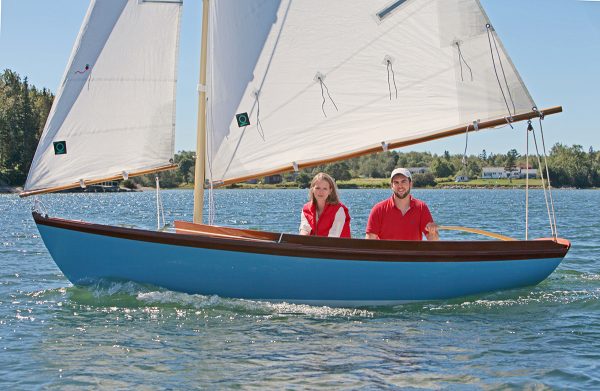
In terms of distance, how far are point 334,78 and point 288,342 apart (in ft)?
12.4

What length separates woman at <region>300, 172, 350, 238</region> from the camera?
986cm

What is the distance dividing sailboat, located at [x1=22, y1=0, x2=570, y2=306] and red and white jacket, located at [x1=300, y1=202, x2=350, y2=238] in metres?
0.62

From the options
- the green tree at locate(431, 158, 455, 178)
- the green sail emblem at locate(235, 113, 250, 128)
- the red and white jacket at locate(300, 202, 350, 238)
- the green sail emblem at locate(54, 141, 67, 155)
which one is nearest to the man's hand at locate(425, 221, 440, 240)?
the red and white jacket at locate(300, 202, 350, 238)

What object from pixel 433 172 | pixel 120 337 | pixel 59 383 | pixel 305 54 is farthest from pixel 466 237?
pixel 433 172

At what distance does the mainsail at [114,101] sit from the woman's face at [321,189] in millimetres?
1965

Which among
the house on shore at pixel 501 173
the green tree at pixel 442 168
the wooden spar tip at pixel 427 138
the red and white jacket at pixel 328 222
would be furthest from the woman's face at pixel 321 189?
the house on shore at pixel 501 173

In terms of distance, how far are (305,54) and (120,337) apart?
4.32 meters

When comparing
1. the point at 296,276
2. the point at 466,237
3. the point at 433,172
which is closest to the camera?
A: the point at 296,276

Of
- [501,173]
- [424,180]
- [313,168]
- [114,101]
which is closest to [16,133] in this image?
[313,168]

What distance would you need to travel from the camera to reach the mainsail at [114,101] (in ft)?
33.1

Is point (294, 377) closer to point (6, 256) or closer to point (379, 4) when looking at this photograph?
point (379, 4)

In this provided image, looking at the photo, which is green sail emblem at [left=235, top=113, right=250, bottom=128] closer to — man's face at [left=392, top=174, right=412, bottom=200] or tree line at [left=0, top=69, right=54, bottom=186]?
man's face at [left=392, top=174, right=412, bottom=200]

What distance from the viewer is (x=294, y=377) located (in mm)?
7059

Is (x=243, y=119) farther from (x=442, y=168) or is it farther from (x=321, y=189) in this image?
(x=442, y=168)
